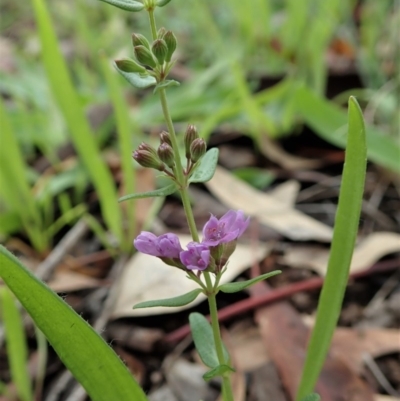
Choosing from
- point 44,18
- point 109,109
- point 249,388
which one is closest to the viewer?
point 249,388

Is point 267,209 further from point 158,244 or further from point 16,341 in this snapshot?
point 158,244

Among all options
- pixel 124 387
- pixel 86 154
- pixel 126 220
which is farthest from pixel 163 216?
pixel 124 387

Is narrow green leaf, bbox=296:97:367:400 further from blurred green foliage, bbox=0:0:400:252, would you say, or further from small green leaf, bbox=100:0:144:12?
blurred green foliage, bbox=0:0:400:252

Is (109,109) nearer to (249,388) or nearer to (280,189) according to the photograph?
(280,189)

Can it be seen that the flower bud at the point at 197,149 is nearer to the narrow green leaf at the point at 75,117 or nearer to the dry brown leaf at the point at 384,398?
the dry brown leaf at the point at 384,398

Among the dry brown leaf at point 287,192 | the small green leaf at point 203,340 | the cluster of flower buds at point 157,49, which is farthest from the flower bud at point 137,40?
the dry brown leaf at point 287,192

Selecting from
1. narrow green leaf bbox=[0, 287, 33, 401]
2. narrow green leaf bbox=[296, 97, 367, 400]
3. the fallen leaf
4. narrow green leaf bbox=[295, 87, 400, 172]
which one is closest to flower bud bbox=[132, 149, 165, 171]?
narrow green leaf bbox=[296, 97, 367, 400]

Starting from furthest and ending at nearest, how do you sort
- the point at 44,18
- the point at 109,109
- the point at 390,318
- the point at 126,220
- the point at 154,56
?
the point at 109,109 → the point at 126,220 → the point at 44,18 → the point at 390,318 → the point at 154,56
